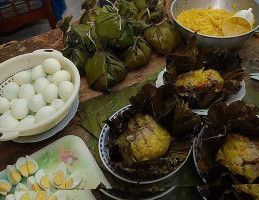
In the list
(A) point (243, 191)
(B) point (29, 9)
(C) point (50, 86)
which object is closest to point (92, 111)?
(C) point (50, 86)

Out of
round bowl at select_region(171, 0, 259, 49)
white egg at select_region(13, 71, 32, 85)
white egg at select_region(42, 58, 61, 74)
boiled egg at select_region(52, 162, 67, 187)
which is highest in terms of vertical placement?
white egg at select_region(42, 58, 61, 74)

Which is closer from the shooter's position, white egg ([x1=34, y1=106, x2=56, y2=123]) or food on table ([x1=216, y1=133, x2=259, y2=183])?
food on table ([x1=216, y1=133, x2=259, y2=183])

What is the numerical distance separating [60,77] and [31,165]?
17.5 inches

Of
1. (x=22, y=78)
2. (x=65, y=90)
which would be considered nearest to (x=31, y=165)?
(x=65, y=90)

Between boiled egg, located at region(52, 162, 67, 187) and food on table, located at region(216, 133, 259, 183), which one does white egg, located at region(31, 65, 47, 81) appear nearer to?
boiled egg, located at region(52, 162, 67, 187)

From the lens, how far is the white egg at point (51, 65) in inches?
55.1

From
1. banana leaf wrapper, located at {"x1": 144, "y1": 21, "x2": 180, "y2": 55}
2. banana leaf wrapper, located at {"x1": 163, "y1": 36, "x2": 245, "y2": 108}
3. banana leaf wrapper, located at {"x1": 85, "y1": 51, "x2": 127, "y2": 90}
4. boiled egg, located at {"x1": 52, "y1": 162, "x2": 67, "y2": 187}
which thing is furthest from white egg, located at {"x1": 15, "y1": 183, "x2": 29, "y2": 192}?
banana leaf wrapper, located at {"x1": 144, "y1": 21, "x2": 180, "y2": 55}

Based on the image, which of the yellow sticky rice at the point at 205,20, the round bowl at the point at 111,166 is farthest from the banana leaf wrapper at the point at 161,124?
the yellow sticky rice at the point at 205,20

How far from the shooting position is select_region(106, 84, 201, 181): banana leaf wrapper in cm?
102

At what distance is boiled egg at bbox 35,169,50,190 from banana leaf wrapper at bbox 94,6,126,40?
0.74 metres

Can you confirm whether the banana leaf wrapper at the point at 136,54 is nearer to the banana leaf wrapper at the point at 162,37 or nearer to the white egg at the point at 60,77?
the banana leaf wrapper at the point at 162,37

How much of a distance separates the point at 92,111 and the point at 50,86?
0.25 metres

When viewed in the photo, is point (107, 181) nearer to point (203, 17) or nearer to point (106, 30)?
point (106, 30)

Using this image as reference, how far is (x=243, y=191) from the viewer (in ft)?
3.03
